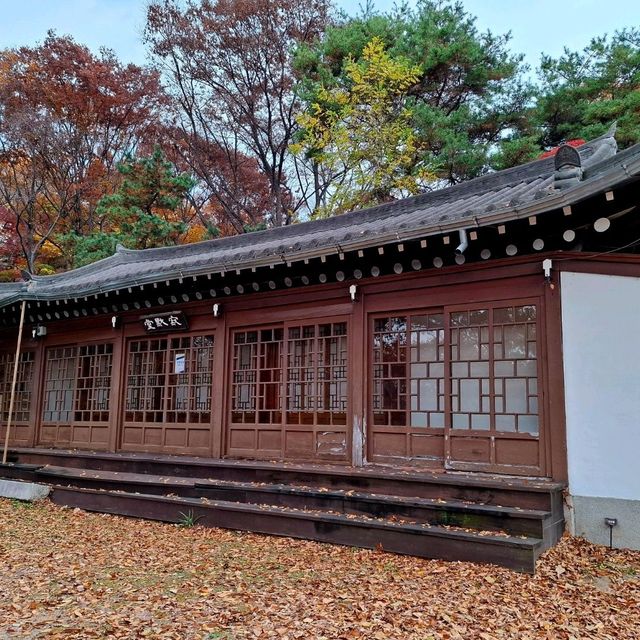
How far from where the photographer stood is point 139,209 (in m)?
17.8

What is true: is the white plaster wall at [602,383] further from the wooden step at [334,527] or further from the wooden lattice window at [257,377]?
the wooden lattice window at [257,377]

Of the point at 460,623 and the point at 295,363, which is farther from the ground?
the point at 295,363

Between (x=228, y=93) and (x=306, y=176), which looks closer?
(x=228, y=93)

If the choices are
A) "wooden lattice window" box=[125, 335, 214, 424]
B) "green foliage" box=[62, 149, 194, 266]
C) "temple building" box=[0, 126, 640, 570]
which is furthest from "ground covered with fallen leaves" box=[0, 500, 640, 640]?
"green foliage" box=[62, 149, 194, 266]

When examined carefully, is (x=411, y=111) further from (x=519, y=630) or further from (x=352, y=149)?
(x=519, y=630)

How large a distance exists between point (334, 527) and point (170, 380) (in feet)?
13.8

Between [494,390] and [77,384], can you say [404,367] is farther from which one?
[77,384]

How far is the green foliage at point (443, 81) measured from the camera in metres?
14.8

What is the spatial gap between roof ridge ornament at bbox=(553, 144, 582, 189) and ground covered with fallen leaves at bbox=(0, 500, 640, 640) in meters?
3.26

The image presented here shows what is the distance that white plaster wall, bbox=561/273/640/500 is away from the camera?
201 inches

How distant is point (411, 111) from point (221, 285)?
9459 mm

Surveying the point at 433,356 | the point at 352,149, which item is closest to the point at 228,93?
the point at 352,149

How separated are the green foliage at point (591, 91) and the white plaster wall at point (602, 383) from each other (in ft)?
33.5

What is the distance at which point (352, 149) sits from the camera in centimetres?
1556
